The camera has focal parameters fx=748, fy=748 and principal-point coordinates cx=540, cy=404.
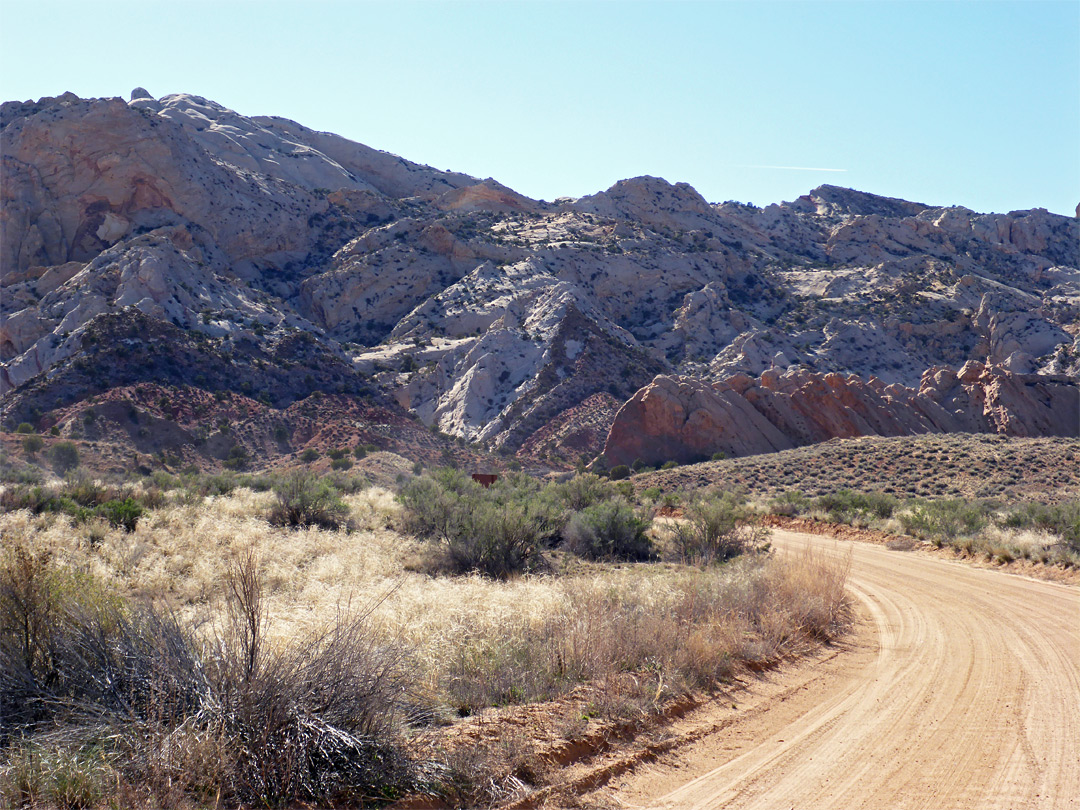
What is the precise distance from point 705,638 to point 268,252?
260ft

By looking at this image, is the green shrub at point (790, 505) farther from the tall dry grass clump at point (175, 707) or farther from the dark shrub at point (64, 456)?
the dark shrub at point (64, 456)

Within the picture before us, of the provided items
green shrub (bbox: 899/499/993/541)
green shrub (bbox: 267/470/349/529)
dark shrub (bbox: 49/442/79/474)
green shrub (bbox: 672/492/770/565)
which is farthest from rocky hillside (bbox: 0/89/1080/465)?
green shrub (bbox: 672/492/770/565)

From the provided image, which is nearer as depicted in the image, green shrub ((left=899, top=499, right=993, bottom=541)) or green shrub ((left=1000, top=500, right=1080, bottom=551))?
green shrub ((left=1000, top=500, right=1080, bottom=551))

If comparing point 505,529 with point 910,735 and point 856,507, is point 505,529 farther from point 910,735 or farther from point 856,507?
point 856,507

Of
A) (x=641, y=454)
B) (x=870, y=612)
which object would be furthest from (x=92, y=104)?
(x=870, y=612)

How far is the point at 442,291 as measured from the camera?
74688mm

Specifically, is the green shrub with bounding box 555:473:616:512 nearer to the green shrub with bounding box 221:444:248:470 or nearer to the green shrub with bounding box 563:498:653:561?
the green shrub with bounding box 563:498:653:561

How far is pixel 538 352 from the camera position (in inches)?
2496

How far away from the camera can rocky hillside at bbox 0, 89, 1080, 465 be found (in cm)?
5516

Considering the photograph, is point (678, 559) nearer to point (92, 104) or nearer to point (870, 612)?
point (870, 612)

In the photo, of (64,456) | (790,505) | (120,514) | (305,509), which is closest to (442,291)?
(64,456)

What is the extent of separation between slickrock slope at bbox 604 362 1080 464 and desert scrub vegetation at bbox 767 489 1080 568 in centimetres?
1656

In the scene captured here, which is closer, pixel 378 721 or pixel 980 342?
pixel 378 721

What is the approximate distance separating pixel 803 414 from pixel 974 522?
28.4m
